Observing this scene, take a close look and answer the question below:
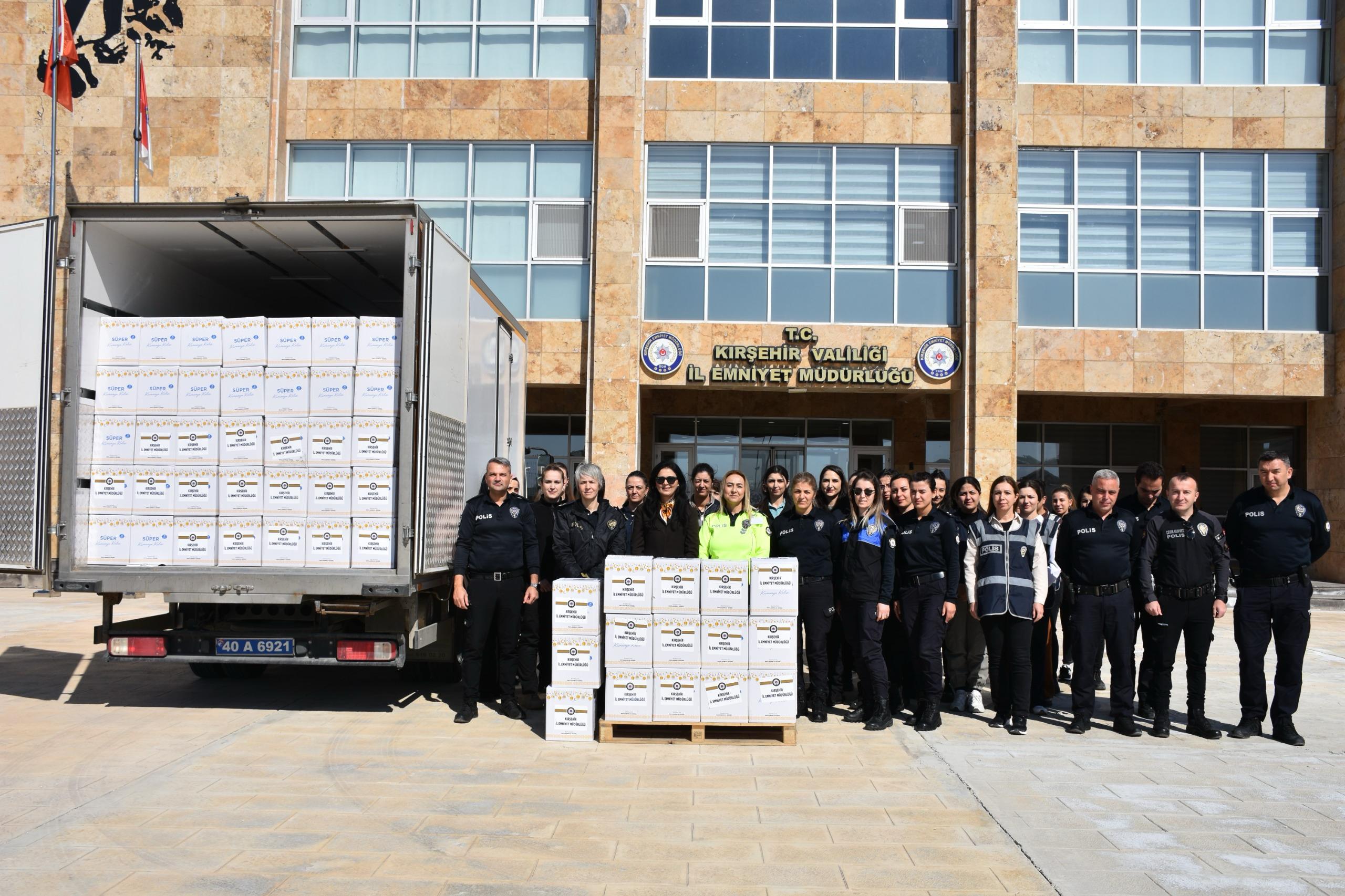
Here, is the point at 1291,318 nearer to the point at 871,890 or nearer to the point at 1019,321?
the point at 1019,321

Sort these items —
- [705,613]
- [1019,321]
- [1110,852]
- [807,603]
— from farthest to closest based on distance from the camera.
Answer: [1019,321] < [807,603] < [705,613] < [1110,852]

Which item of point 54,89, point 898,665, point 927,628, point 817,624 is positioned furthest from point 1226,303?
point 54,89

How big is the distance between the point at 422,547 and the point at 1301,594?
608 centimetres

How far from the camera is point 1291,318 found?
62.1 feet

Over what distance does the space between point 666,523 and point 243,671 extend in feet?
14.1

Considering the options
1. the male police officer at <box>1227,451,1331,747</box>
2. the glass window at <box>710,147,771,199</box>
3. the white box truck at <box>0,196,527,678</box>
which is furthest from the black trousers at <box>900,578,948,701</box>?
the glass window at <box>710,147,771,199</box>

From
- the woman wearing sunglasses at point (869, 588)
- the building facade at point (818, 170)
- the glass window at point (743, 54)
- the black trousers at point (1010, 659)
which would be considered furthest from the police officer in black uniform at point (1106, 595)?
the glass window at point (743, 54)

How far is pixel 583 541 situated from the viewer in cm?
812

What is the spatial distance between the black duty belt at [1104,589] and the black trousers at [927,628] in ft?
3.25

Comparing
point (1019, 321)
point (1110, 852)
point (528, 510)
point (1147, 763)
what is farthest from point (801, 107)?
point (1110, 852)

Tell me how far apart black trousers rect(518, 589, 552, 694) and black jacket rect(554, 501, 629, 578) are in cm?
31

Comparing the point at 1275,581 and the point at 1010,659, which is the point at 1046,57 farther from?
the point at 1010,659

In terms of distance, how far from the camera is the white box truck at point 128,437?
284 inches

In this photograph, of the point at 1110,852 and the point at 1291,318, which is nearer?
the point at 1110,852
